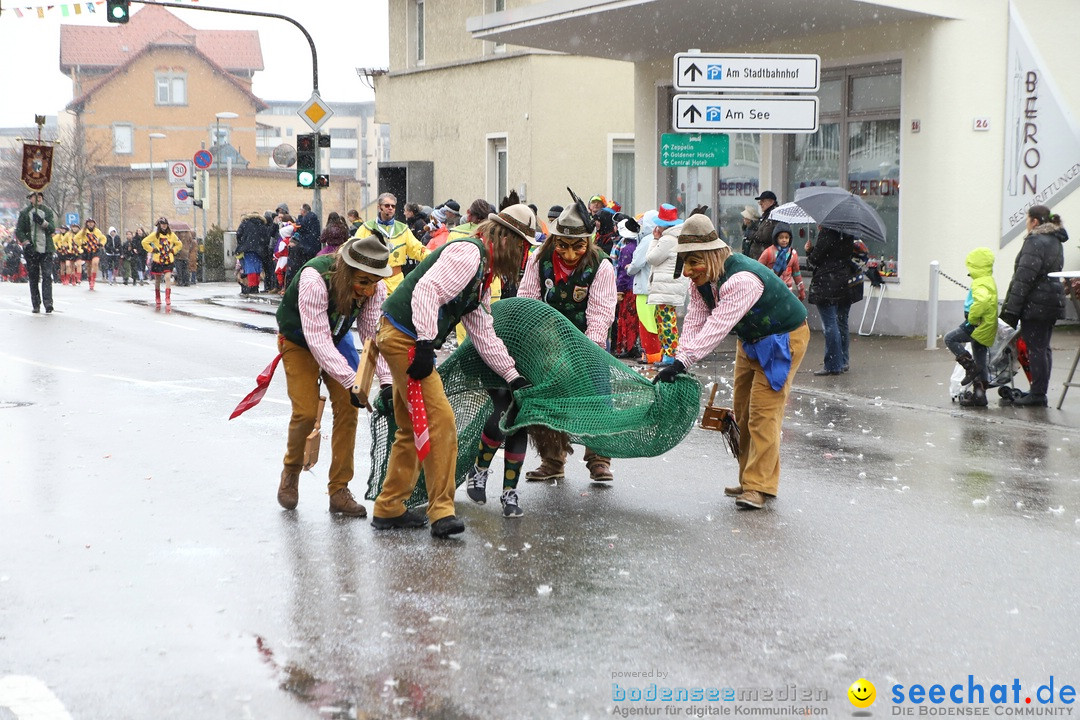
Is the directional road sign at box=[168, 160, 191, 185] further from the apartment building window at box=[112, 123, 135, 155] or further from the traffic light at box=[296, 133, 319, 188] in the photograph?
the apartment building window at box=[112, 123, 135, 155]

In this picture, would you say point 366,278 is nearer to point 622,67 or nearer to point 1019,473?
point 1019,473

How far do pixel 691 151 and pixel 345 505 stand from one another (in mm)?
8123

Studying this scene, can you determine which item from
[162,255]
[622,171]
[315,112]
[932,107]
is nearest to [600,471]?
[932,107]

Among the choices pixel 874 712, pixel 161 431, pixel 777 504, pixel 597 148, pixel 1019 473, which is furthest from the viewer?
pixel 597 148

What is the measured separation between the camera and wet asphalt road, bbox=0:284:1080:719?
4809 mm

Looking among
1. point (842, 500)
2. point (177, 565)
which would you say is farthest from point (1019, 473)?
Answer: point (177, 565)

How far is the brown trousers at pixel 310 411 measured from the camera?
7.54 metres

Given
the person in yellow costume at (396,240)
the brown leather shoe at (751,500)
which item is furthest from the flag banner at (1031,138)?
the brown leather shoe at (751,500)

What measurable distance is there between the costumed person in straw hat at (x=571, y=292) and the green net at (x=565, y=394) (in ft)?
1.32

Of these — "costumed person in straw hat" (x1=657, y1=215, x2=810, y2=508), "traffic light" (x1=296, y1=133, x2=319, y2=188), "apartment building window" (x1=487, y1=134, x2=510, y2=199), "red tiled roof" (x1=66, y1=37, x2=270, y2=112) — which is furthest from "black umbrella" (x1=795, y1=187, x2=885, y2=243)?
"red tiled roof" (x1=66, y1=37, x2=270, y2=112)

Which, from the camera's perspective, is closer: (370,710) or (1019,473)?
(370,710)

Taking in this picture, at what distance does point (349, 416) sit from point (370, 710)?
3309 mm

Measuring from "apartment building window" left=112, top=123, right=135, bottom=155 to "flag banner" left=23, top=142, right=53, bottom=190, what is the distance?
45.4 m

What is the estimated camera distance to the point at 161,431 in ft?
34.1
